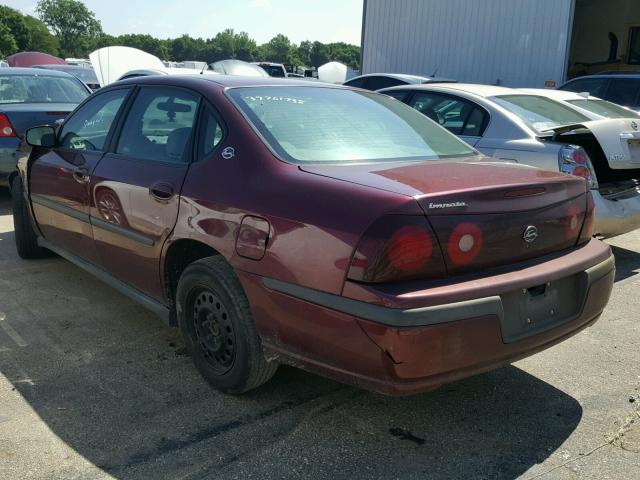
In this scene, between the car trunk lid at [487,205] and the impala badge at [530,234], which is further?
the impala badge at [530,234]

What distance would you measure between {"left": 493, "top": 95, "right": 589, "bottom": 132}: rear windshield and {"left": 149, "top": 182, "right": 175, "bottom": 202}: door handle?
11.3ft

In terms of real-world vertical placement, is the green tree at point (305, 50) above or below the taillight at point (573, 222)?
above

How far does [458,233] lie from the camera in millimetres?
2441

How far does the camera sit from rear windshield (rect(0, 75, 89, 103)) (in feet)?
25.7

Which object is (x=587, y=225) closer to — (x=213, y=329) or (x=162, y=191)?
(x=213, y=329)

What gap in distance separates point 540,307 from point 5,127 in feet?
21.4

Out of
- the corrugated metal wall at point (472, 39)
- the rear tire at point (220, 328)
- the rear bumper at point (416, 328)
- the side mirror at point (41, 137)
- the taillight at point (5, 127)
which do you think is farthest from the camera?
the corrugated metal wall at point (472, 39)

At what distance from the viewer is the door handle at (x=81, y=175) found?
390 cm

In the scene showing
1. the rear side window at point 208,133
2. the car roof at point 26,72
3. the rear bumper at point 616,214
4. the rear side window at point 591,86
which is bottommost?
the rear bumper at point 616,214

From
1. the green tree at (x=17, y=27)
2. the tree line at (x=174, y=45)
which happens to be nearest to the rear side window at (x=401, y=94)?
the green tree at (x=17, y=27)

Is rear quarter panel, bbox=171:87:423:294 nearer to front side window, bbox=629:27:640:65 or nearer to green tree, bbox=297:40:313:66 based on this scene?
front side window, bbox=629:27:640:65

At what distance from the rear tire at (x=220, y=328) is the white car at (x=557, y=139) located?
2.79m

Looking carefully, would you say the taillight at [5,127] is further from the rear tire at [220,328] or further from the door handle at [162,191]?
the rear tire at [220,328]

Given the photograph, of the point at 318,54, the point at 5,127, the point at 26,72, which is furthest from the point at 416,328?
the point at 318,54
